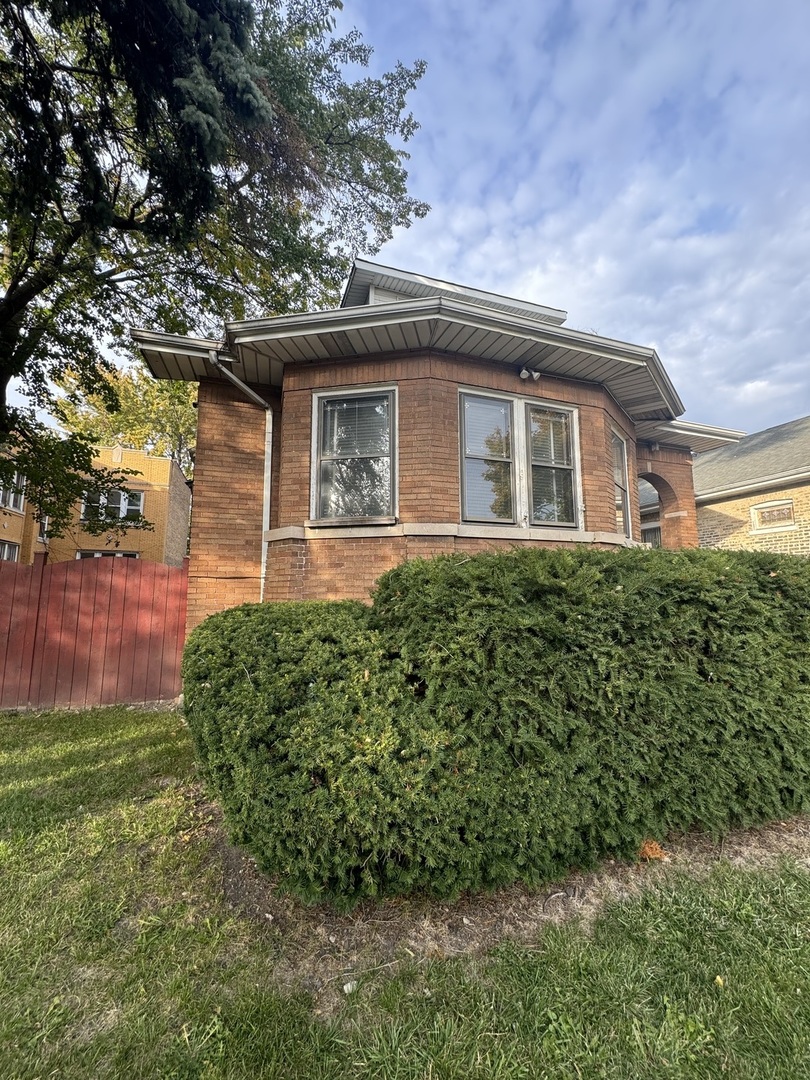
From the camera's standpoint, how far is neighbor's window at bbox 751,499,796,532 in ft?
42.9

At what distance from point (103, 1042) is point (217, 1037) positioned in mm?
399

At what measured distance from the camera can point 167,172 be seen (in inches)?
222

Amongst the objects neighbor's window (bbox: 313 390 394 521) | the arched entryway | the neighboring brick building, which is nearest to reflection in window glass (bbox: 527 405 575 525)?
neighbor's window (bbox: 313 390 394 521)

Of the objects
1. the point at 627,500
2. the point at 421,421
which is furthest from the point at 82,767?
the point at 627,500

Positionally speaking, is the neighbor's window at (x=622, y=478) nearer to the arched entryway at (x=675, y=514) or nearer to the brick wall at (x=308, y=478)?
the brick wall at (x=308, y=478)

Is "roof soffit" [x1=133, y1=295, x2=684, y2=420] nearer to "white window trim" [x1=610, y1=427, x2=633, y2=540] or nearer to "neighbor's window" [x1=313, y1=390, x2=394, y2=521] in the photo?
"neighbor's window" [x1=313, y1=390, x2=394, y2=521]

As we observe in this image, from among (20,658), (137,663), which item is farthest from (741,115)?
(20,658)

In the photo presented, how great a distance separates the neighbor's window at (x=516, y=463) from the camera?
602 centimetres

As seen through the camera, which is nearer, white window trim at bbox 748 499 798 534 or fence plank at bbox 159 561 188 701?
fence plank at bbox 159 561 188 701

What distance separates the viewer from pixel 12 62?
17.6 feet

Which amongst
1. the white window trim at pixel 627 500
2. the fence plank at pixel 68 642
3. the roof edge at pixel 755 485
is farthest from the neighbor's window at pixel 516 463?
the roof edge at pixel 755 485

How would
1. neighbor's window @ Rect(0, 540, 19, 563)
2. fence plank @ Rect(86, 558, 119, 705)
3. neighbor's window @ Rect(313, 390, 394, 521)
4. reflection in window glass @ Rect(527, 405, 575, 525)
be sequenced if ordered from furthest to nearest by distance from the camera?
1. neighbor's window @ Rect(0, 540, 19, 563)
2. fence plank @ Rect(86, 558, 119, 705)
3. reflection in window glass @ Rect(527, 405, 575, 525)
4. neighbor's window @ Rect(313, 390, 394, 521)

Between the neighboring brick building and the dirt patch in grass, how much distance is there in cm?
1199

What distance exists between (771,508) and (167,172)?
51.0ft
